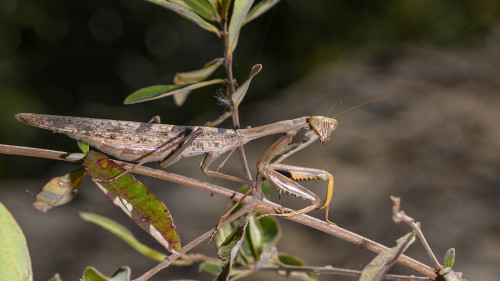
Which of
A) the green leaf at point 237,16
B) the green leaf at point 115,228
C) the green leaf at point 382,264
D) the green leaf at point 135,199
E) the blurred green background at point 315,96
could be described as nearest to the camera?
the green leaf at point 382,264

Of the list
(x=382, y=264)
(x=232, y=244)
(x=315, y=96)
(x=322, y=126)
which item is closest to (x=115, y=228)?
(x=232, y=244)

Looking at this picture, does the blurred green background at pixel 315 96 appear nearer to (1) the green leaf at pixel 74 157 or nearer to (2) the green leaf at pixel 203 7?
(2) the green leaf at pixel 203 7

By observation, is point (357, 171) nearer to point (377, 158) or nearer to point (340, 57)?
point (377, 158)

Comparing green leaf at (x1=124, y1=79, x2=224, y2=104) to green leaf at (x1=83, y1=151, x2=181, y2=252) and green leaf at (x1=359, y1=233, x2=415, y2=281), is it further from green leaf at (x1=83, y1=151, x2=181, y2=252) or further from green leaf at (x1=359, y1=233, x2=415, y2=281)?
green leaf at (x1=359, y1=233, x2=415, y2=281)

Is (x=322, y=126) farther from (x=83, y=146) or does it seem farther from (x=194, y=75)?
(x=83, y=146)

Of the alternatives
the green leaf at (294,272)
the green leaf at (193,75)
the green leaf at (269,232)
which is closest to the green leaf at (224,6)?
the green leaf at (193,75)

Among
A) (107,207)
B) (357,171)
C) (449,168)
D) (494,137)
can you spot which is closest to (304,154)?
(357,171)

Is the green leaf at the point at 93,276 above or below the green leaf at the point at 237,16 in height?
below
